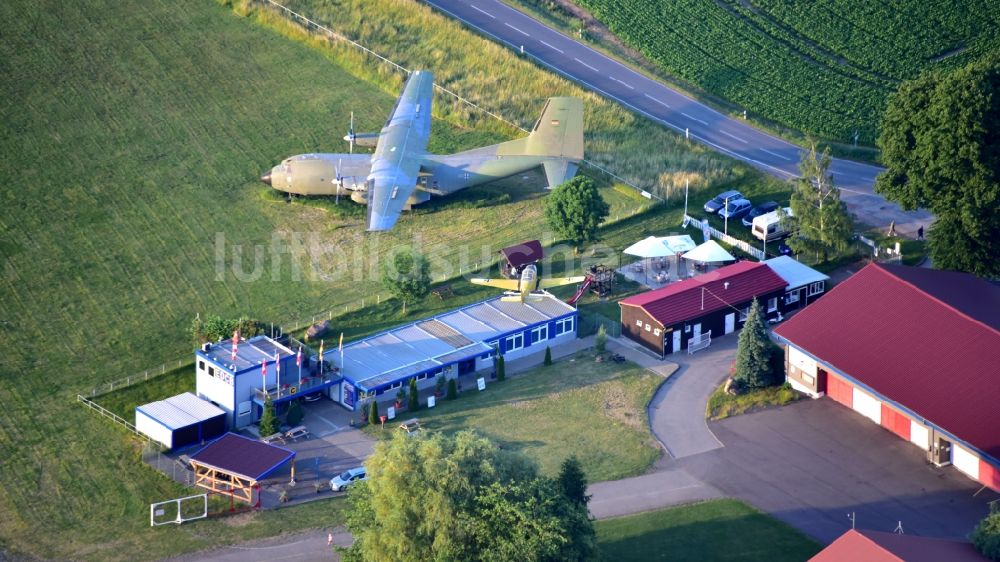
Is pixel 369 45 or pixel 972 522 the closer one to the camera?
pixel 972 522

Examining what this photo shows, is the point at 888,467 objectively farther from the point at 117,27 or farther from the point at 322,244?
the point at 117,27

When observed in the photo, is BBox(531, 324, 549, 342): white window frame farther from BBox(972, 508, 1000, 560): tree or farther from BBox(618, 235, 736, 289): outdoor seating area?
BBox(972, 508, 1000, 560): tree

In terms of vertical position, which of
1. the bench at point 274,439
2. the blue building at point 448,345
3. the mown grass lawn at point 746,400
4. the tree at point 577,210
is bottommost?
the bench at point 274,439

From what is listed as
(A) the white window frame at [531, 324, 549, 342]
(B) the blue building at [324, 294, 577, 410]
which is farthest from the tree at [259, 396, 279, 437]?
(A) the white window frame at [531, 324, 549, 342]

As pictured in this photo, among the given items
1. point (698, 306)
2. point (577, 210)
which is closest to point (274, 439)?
point (577, 210)

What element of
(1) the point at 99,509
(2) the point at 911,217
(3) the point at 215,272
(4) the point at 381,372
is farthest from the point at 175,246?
(2) the point at 911,217

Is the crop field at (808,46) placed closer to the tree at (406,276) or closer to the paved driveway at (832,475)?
the tree at (406,276)

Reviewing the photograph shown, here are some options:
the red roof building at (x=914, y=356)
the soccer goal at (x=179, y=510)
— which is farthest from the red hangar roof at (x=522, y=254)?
the soccer goal at (x=179, y=510)
